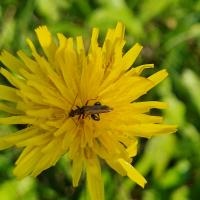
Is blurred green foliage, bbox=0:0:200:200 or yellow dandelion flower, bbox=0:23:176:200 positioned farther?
blurred green foliage, bbox=0:0:200:200

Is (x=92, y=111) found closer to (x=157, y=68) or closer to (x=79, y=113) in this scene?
(x=79, y=113)

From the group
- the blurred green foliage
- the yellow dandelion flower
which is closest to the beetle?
the yellow dandelion flower

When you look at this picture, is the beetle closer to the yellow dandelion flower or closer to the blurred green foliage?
the yellow dandelion flower

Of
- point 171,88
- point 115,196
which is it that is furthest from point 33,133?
point 171,88

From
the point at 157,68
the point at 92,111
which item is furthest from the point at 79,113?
the point at 157,68

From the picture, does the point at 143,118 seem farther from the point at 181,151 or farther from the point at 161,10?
the point at 161,10
